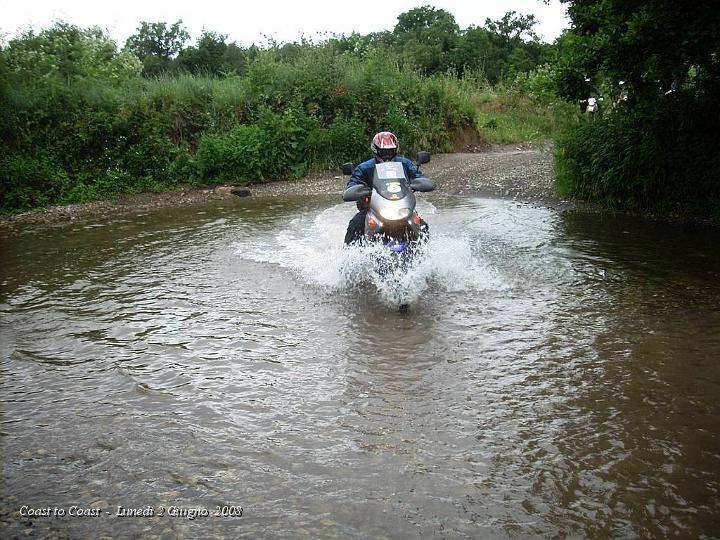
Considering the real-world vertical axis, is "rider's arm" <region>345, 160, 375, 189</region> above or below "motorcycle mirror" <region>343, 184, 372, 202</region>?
above

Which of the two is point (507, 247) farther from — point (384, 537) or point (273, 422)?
point (384, 537)

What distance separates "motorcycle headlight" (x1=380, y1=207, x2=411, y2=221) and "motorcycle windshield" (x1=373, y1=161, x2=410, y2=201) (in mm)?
142

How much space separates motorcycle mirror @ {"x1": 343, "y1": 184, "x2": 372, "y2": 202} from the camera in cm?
787

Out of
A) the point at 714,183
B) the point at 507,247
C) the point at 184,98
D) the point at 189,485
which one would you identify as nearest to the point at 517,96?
the point at 184,98

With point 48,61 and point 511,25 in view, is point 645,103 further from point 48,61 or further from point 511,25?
point 511,25

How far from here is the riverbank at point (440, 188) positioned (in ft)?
48.4

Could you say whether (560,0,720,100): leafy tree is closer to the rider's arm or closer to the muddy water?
the muddy water

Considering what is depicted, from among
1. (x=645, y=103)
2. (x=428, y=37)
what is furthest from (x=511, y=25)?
(x=645, y=103)

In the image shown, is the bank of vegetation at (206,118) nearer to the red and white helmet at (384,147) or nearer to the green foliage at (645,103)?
the green foliage at (645,103)

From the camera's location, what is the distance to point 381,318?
23.8 ft

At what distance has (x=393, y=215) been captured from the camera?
7.33 m

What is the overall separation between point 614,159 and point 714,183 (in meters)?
2.04

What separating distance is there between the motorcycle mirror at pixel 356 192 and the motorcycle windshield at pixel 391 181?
12.0 inches

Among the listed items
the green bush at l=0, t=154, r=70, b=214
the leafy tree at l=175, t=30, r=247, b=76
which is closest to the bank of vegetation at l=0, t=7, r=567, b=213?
the green bush at l=0, t=154, r=70, b=214
